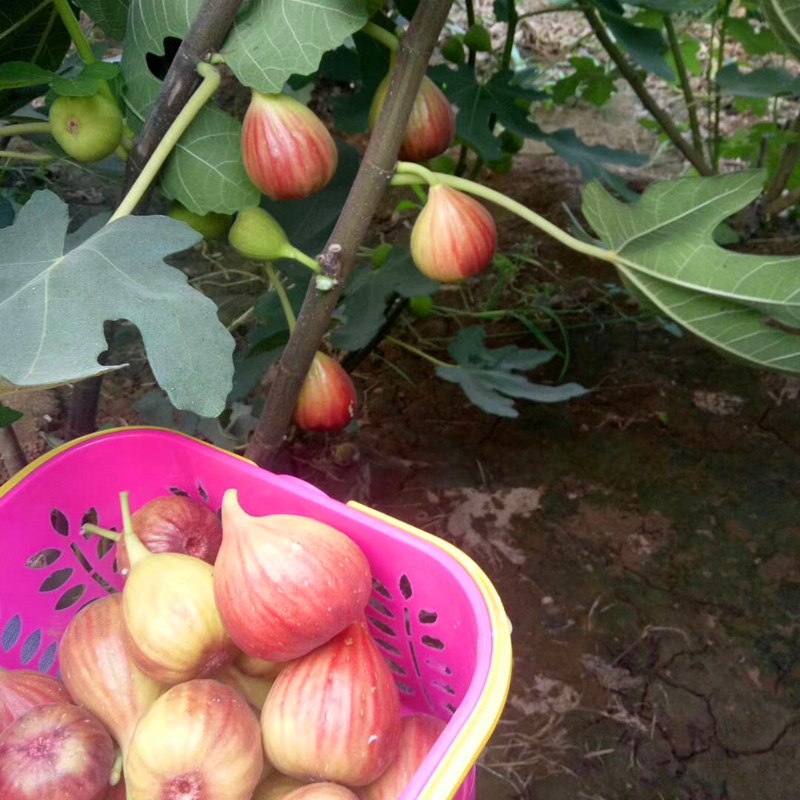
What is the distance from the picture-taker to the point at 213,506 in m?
0.79

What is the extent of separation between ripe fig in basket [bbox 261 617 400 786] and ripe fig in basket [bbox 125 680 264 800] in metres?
0.02

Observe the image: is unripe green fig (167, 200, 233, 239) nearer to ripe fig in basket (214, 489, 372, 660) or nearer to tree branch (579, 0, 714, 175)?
ripe fig in basket (214, 489, 372, 660)

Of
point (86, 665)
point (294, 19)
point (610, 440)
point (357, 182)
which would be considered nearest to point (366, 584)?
point (86, 665)

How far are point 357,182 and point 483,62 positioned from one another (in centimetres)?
171

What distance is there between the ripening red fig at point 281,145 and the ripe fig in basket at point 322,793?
49 centimetres

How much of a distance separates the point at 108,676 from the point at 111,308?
0.31 meters

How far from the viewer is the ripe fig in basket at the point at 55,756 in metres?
0.57

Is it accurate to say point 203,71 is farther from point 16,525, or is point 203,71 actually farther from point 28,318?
point 16,525

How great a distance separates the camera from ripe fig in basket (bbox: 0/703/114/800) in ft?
1.88

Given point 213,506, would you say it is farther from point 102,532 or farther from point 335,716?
point 335,716

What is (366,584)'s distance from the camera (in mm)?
610

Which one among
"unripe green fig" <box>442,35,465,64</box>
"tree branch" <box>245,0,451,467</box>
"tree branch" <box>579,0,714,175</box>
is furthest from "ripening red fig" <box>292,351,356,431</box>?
→ "tree branch" <box>579,0,714,175</box>

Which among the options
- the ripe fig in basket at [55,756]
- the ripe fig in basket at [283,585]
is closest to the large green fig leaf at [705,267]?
the ripe fig in basket at [283,585]

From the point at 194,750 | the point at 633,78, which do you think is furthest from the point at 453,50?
the point at 194,750
